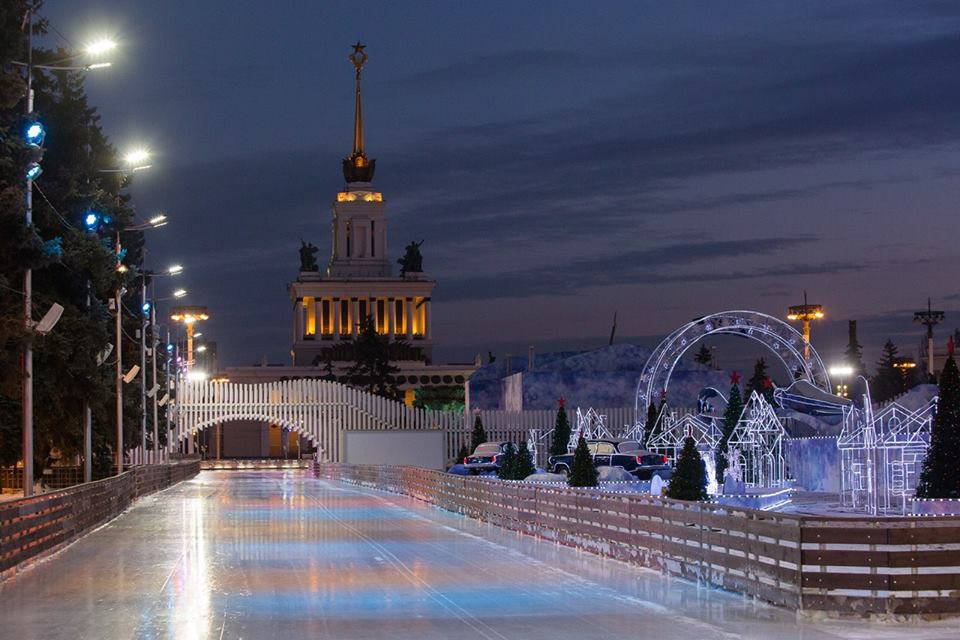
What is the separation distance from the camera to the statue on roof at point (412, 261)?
182 meters

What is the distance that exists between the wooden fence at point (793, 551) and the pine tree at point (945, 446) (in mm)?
9934

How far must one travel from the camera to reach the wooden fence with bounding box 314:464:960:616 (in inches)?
683

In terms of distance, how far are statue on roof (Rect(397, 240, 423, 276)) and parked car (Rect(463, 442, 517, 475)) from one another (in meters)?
108

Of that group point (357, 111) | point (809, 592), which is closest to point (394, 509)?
point (809, 592)

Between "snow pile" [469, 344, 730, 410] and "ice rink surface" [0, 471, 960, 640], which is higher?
"snow pile" [469, 344, 730, 410]

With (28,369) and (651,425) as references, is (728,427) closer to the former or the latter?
(651,425)

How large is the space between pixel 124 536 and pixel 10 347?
17.1 ft

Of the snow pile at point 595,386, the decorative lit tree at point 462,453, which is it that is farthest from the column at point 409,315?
the decorative lit tree at point 462,453

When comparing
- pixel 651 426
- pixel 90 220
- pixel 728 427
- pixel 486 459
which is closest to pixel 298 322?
pixel 651 426

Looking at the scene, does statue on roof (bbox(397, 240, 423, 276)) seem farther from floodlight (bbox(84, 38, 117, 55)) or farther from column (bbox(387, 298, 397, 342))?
floodlight (bbox(84, 38, 117, 55))

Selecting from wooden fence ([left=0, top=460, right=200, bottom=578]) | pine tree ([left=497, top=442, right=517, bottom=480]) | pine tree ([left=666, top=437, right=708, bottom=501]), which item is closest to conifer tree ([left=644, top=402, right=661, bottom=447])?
pine tree ([left=497, top=442, right=517, bottom=480])

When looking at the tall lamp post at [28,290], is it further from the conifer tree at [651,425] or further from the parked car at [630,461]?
the conifer tree at [651,425]

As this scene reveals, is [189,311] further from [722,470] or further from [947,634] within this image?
[947,634]

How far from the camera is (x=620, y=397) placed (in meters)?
89.6
